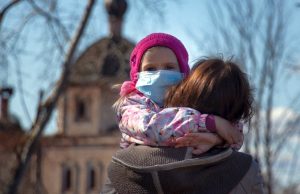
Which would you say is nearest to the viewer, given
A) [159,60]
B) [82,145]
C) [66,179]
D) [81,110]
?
[159,60]

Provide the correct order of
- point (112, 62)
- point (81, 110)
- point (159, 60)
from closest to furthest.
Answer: point (159, 60)
point (112, 62)
point (81, 110)

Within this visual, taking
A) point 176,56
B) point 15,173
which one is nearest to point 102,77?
point 15,173

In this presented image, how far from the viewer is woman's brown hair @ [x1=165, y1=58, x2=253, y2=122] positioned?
118 inches

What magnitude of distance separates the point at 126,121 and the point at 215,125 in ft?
1.11

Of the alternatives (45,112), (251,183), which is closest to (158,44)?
(251,183)

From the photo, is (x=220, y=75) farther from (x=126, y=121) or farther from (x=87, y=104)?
(x=87, y=104)

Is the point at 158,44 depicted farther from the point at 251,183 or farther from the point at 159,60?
the point at 251,183

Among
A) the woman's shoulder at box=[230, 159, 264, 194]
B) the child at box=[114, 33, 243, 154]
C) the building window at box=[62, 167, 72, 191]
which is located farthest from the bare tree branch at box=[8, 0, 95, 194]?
the building window at box=[62, 167, 72, 191]

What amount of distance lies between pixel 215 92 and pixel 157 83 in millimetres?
279

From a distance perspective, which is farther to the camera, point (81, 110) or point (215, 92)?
point (81, 110)

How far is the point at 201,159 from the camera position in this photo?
9.56 ft

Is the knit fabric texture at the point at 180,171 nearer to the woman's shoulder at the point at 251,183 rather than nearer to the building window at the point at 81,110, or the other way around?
the woman's shoulder at the point at 251,183

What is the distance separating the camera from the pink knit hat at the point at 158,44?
331cm

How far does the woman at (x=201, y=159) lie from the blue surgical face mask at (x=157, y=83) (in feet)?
0.30
